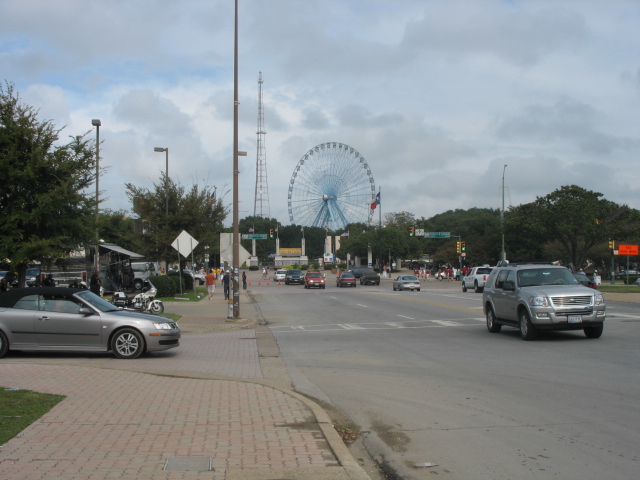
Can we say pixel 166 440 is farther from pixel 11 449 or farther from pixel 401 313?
pixel 401 313

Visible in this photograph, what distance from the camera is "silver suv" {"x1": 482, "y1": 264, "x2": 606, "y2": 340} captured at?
14938 millimetres

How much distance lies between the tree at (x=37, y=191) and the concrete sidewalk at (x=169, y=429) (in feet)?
20.8

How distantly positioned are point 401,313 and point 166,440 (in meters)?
20.1

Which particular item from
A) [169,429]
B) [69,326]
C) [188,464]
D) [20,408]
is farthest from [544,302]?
[20,408]

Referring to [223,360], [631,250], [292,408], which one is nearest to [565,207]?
[631,250]

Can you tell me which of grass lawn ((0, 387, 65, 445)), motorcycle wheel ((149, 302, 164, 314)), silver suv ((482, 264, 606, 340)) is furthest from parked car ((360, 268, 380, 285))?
grass lawn ((0, 387, 65, 445))

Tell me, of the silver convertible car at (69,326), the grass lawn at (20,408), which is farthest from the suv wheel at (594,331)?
the grass lawn at (20,408)

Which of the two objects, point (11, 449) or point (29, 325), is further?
point (29, 325)

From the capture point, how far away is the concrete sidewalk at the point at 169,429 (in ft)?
17.9

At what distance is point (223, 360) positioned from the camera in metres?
13.4

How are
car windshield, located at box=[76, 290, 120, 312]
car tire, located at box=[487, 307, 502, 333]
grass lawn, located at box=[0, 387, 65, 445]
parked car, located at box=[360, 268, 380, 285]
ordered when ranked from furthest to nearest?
1. parked car, located at box=[360, 268, 380, 285]
2. car tire, located at box=[487, 307, 502, 333]
3. car windshield, located at box=[76, 290, 120, 312]
4. grass lawn, located at box=[0, 387, 65, 445]

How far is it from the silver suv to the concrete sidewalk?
7.06m

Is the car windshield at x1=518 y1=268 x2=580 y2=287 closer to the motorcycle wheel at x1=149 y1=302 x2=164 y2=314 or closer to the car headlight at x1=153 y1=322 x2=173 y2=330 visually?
the car headlight at x1=153 y1=322 x2=173 y2=330

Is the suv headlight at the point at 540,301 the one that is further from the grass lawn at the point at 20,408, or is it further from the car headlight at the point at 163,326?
the grass lawn at the point at 20,408
